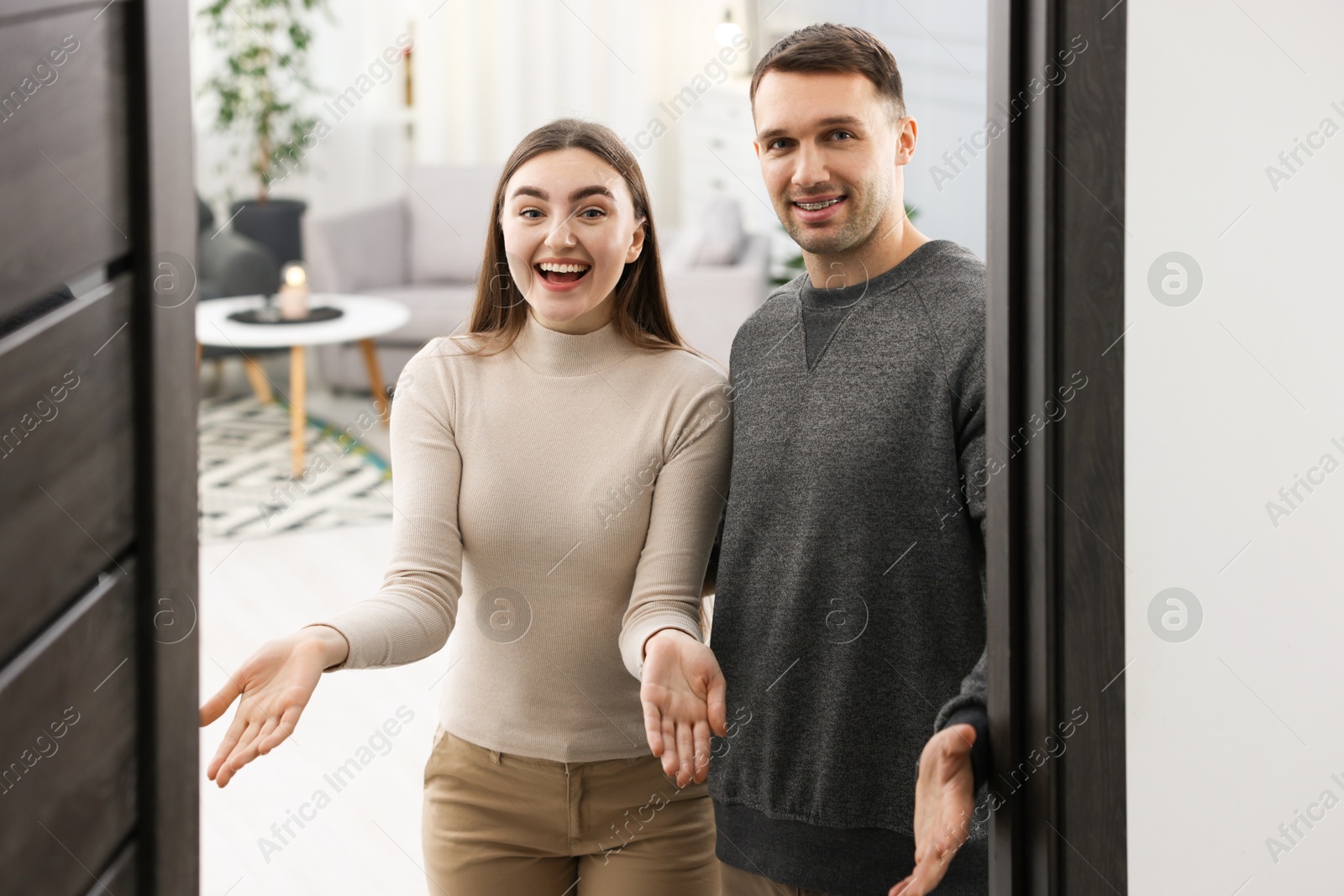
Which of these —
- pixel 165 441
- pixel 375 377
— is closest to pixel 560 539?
pixel 165 441

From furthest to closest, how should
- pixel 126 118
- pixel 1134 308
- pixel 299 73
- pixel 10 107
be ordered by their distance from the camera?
pixel 299 73 → pixel 1134 308 → pixel 126 118 → pixel 10 107

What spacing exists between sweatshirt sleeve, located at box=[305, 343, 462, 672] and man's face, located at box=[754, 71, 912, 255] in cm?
36

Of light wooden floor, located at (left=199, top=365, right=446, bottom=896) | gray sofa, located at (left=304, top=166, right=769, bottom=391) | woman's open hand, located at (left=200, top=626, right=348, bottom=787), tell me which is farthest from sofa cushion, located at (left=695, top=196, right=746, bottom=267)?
woman's open hand, located at (left=200, top=626, right=348, bottom=787)

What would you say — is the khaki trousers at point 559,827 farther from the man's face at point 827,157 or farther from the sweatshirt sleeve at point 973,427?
the man's face at point 827,157

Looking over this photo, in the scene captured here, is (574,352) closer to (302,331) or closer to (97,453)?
(97,453)

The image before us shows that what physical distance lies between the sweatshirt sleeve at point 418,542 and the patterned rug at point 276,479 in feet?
7.80

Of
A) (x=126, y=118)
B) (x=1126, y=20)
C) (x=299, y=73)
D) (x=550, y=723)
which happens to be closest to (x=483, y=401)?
(x=550, y=723)

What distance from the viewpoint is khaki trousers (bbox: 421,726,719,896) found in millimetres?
1156

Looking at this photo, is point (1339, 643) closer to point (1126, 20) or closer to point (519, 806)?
point (1126, 20)

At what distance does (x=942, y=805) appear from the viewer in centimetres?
84

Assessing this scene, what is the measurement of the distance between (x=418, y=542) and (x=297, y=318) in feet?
9.80

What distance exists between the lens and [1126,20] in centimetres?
78

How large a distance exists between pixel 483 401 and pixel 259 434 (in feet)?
11.0

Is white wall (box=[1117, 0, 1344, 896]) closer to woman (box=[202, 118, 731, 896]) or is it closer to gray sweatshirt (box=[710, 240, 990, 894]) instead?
gray sweatshirt (box=[710, 240, 990, 894])
